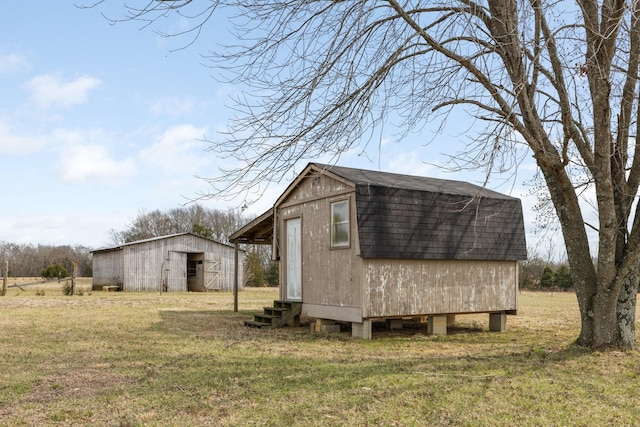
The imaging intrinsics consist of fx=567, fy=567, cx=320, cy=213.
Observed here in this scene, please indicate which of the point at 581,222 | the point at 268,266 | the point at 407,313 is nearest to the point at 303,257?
the point at 407,313

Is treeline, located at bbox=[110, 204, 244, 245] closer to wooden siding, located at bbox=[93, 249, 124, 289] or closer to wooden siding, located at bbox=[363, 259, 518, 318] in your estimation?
wooden siding, located at bbox=[93, 249, 124, 289]

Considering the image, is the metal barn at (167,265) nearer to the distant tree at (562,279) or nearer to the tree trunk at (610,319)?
the distant tree at (562,279)

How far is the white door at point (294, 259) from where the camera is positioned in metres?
13.5

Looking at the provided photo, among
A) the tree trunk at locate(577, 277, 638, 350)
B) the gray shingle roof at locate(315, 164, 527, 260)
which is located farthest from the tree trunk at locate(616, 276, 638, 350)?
the gray shingle roof at locate(315, 164, 527, 260)

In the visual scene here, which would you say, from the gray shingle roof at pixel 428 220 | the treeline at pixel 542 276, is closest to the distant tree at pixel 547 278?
the treeline at pixel 542 276

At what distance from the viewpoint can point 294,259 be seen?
1377 cm

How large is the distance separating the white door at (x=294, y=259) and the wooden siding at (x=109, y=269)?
2019cm

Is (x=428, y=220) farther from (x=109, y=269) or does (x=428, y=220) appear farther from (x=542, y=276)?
(x=542, y=276)

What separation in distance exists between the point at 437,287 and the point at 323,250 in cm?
259

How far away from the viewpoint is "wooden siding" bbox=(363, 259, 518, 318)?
1142 cm

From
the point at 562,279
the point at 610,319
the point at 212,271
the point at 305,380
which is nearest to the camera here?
the point at 305,380

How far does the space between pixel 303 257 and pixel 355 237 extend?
225cm

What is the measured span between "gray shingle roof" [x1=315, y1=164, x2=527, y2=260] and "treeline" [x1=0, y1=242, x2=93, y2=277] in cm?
4880

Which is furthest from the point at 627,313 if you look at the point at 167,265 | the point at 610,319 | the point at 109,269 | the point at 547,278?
the point at 547,278
